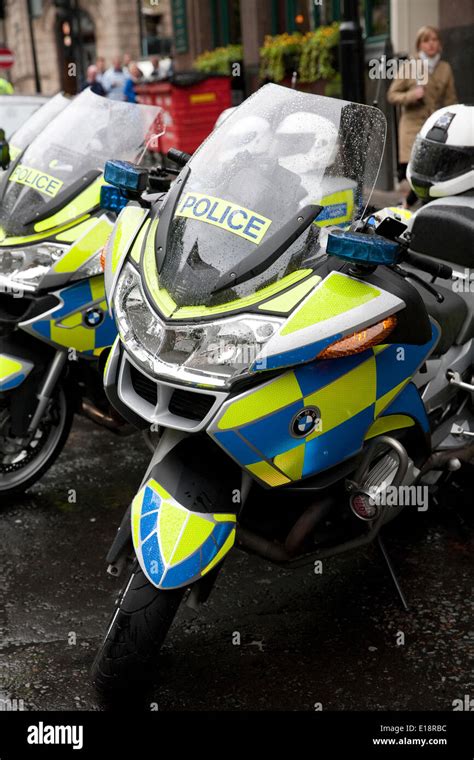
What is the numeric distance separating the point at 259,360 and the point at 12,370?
1814 millimetres

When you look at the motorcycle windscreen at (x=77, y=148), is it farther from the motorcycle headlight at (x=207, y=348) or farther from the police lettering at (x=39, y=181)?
the motorcycle headlight at (x=207, y=348)

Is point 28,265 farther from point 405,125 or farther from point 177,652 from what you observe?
point 405,125

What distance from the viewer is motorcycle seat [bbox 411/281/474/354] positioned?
11.4 feet

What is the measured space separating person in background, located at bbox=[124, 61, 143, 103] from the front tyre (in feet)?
41.1

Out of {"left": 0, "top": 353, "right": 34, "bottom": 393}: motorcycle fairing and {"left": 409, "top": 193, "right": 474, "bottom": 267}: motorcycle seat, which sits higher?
{"left": 409, "top": 193, "right": 474, "bottom": 267}: motorcycle seat

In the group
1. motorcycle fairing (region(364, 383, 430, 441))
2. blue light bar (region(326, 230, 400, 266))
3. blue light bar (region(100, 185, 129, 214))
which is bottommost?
motorcycle fairing (region(364, 383, 430, 441))

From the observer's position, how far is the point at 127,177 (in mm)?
3607

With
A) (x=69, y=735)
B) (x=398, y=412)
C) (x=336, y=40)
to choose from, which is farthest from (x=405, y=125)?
(x=69, y=735)

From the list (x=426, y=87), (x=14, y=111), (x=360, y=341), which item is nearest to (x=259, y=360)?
(x=360, y=341)

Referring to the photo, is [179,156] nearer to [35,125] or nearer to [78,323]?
[78,323]

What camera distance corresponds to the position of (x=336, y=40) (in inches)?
583

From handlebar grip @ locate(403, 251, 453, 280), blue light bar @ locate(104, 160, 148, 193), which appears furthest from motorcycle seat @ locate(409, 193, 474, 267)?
blue light bar @ locate(104, 160, 148, 193)

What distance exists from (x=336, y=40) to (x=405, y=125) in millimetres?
5224

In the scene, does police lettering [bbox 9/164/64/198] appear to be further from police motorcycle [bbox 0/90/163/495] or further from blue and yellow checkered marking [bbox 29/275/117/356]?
blue and yellow checkered marking [bbox 29/275/117/356]
